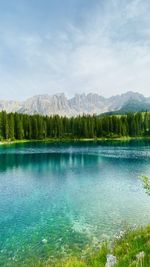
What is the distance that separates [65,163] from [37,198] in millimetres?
35378

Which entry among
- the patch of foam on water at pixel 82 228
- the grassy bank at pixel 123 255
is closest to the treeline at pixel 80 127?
the patch of foam on water at pixel 82 228

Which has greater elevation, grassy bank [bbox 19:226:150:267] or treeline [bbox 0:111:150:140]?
treeline [bbox 0:111:150:140]

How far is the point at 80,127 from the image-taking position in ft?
588

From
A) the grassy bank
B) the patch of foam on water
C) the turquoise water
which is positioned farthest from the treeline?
the grassy bank

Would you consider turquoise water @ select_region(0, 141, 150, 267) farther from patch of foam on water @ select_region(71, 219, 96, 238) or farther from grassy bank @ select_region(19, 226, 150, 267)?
grassy bank @ select_region(19, 226, 150, 267)

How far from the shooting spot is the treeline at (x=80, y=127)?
16425cm

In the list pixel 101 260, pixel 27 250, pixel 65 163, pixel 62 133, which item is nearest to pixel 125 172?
pixel 65 163

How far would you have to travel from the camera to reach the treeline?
6467 inches

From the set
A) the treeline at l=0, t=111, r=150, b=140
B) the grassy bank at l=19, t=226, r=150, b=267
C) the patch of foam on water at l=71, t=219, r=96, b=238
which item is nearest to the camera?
the grassy bank at l=19, t=226, r=150, b=267

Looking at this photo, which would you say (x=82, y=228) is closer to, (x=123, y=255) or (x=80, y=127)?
(x=123, y=255)

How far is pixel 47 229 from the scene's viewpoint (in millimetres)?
24891

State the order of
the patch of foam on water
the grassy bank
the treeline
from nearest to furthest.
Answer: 1. the grassy bank
2. the patch of foam on water
3. the treeline

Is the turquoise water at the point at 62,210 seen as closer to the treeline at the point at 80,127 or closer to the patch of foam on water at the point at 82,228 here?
the patch of foam on water at the point at 82,228

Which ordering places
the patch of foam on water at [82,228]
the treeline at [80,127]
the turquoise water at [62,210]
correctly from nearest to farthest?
the turquoise water at [62,210] → the patch of foam on water at [82,228] → the treeline at [80,127]
